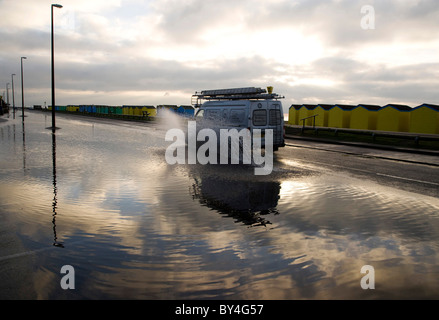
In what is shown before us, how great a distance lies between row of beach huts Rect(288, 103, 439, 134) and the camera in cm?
2608

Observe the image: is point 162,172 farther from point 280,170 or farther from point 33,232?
point 33,232

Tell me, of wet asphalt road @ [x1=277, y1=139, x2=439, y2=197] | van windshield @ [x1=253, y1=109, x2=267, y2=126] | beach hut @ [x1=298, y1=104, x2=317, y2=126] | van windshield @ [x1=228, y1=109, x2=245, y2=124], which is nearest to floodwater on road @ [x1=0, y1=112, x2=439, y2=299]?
wet asphalt road @ [x1=277, y1=139, x2=439, y2=197]

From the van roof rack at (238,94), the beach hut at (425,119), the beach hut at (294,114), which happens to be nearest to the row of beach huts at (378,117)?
the beach hut at (425,119)

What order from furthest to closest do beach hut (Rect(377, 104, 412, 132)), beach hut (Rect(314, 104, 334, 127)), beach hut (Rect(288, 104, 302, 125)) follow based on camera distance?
beach hut (Rect(288, 104, 302, 125)), beach hut (Rect(314, 104, 334, 127)), beach hut (Rect(377, 104, 412, 132))

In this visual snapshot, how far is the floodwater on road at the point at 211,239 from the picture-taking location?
357 cm

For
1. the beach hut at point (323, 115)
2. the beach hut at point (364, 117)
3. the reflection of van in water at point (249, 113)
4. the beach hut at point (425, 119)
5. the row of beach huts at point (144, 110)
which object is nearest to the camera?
the reflection of van in water at point (249, 113)

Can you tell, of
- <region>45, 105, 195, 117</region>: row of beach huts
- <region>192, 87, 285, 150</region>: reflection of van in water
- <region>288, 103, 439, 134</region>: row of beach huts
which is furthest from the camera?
<region>45, 105, 195, 117</region>: row of beach huts

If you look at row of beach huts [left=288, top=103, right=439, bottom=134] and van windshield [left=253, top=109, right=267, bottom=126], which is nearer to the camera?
van windshield [left=253, top=109, right=267, bottom=126]

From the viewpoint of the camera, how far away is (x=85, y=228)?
17.0 ft

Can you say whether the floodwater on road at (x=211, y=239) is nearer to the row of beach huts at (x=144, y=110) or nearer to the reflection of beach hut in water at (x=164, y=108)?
the row of beach huts at (x=144, y=110)

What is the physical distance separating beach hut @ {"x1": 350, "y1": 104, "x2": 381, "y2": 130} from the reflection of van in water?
60.1 ft

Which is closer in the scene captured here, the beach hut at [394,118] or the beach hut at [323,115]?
the beach hut at [394,118]

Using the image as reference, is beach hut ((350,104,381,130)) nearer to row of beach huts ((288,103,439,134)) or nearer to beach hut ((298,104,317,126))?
row of beach huts ((288,103,439,134))
